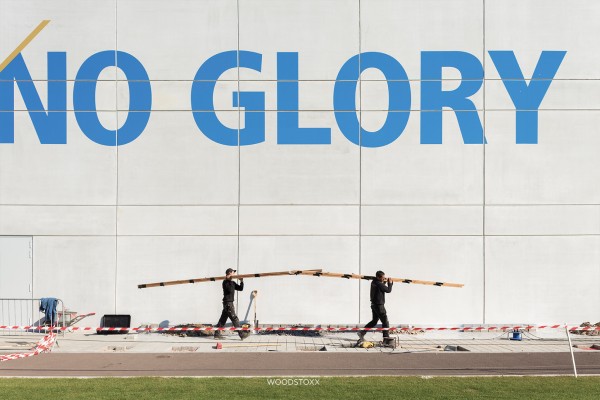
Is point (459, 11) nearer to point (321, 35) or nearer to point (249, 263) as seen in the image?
point (321, 35)

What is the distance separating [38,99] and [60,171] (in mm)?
2218

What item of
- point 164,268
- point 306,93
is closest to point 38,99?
point 164,268

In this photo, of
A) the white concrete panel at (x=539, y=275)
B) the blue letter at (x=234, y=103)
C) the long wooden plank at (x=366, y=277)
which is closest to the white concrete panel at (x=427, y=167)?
the white concrete panel at (x=539, y=275)

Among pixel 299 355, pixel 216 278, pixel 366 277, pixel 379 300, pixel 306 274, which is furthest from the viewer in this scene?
pixel 306 274

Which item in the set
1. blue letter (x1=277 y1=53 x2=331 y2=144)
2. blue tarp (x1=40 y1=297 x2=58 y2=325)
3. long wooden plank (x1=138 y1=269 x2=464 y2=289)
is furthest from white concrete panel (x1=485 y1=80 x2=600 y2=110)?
blue tarp (x1=40 y1=297 x2=58 y2=325)

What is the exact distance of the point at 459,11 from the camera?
2203 cm

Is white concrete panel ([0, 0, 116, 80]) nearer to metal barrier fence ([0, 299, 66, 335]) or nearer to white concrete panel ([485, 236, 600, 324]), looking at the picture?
metal barrier fence ([0, 299, 66, 335])

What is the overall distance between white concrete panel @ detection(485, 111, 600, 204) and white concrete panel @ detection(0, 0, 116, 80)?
37.8 ft

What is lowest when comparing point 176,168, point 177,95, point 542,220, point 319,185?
point 542,220

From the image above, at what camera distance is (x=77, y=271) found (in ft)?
72.0

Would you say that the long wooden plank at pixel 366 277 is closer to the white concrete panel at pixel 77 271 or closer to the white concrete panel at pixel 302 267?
the white concrete panel at pixel 302 267

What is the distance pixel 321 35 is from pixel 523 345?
33.6ft

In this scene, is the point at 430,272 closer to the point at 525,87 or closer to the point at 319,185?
the point at 319,185

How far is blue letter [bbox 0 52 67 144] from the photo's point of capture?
22.1 metres
